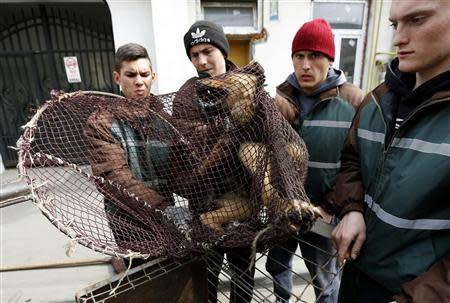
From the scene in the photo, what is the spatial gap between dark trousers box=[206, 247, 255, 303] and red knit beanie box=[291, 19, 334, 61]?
3.21 feet

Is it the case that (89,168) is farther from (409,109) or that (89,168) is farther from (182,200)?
(409,109)

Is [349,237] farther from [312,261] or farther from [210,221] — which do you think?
[312,261]

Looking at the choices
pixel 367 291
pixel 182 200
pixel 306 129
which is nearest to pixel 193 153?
pixel 182 200

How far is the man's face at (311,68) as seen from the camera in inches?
54.7

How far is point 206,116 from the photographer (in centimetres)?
104

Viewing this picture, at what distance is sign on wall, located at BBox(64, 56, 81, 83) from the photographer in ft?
14.6

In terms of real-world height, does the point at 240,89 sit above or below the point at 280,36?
below

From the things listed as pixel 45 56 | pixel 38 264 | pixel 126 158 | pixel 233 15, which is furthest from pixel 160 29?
pixel 126 158

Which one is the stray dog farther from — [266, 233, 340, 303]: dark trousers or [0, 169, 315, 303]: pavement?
[0, 169, 315, 303]: pavement

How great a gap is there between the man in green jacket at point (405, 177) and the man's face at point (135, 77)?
98cm

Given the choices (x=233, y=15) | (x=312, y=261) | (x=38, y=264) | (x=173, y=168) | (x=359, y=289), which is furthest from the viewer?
(x=233, y=15)

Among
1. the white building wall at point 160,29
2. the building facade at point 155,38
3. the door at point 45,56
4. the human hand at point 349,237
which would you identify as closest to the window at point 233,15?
the building facade at point 155,38

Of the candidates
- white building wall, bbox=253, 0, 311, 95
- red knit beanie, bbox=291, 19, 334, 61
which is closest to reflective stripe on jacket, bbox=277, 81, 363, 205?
red knit beanie, bbox=291, 19, 334, 61

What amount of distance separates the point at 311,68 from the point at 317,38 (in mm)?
137
